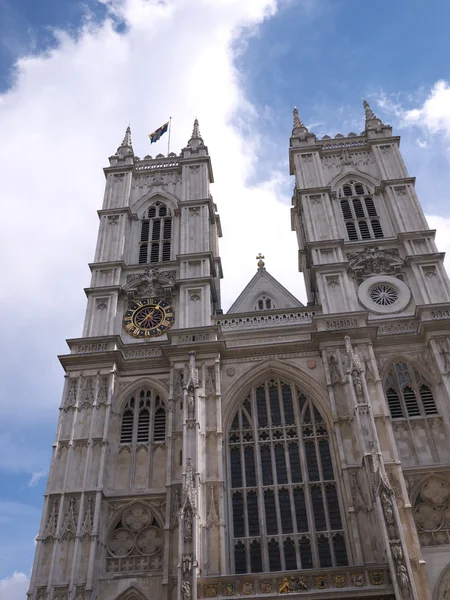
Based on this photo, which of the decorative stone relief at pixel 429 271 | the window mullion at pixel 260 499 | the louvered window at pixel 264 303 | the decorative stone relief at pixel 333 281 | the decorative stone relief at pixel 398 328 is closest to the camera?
the window mullion at pixel 260 499

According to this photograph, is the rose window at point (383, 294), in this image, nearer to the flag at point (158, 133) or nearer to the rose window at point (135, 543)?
the rose window at point (135, 543)

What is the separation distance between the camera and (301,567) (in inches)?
825

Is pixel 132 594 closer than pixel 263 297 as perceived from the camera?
Yes

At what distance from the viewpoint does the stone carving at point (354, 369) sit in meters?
23.1

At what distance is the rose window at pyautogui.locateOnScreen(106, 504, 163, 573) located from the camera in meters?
21.7

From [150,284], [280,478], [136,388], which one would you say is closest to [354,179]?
[150,284]

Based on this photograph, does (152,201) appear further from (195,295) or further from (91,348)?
(91,348)

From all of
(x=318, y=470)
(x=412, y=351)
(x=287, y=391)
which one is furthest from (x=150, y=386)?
(x=412, y=351)

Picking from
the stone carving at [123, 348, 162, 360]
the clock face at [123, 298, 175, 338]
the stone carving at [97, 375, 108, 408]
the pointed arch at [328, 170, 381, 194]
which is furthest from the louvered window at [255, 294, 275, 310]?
the stone carving at [97, 375, 108, 408]

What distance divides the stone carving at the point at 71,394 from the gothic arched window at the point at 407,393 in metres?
12.7

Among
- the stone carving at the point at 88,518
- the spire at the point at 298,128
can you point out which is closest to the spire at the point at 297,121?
the spire at the point at 298,128

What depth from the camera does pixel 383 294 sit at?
28.6m

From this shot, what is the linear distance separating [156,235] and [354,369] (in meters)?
14.3

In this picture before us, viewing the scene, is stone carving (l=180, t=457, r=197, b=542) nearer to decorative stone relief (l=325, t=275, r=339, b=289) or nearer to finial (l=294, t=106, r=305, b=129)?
decorative stone relief (l=325, t=275, r=339, b=289)
